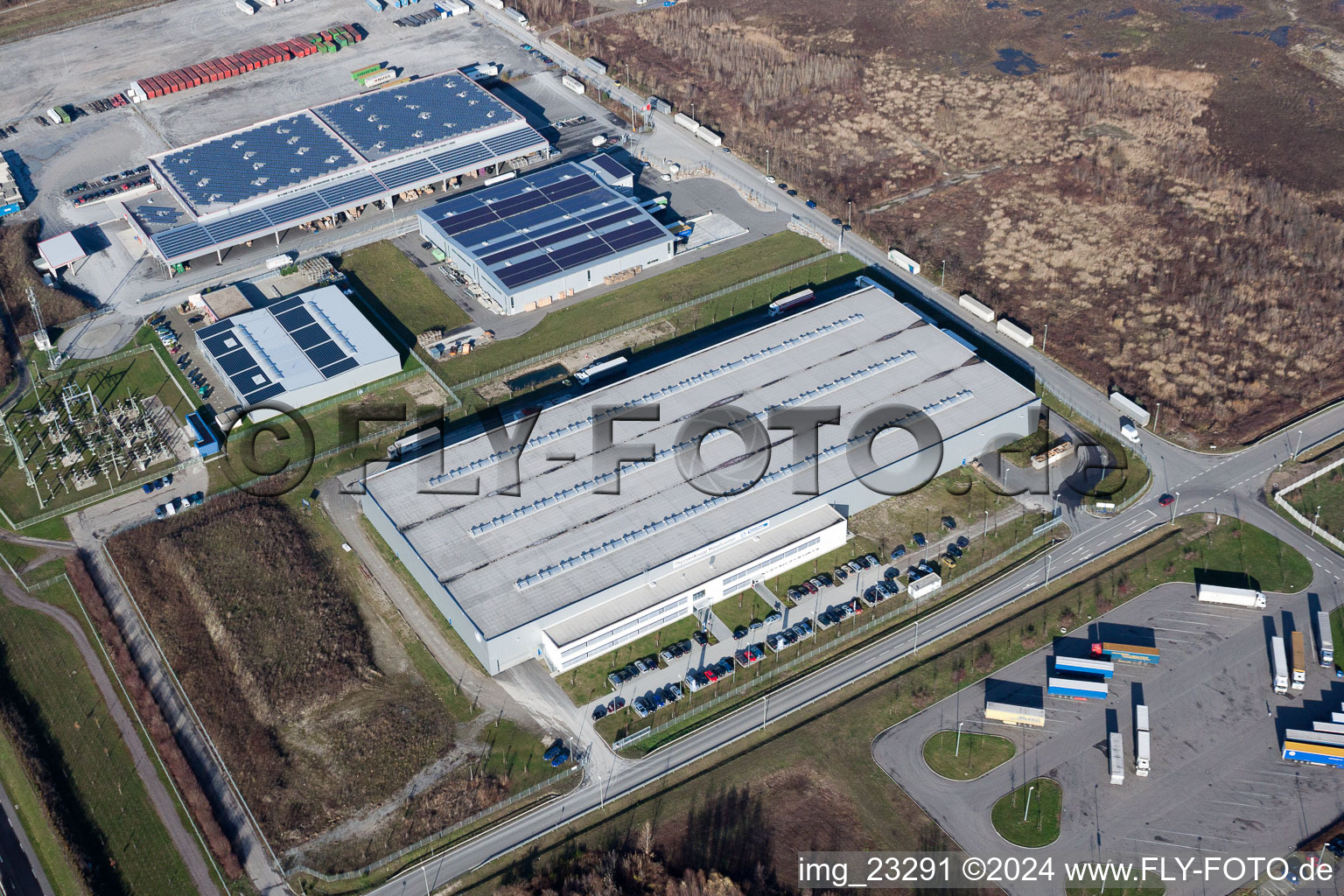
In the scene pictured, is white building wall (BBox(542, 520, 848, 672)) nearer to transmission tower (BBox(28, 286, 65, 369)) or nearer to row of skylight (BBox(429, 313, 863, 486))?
row of skylight (BBox(429, 313, 863, 486))

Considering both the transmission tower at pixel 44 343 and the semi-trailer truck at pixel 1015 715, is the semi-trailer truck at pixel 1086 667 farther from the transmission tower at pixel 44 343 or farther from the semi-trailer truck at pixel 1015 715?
the transmission tower at pixel 44 343

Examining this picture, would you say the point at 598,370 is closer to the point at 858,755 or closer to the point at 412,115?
the point at 858,755

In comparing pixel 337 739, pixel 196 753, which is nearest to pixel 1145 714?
pixel 337 739

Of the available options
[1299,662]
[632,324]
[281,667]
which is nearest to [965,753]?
[1299,662]

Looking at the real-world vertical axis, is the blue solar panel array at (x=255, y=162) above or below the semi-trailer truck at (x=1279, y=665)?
above

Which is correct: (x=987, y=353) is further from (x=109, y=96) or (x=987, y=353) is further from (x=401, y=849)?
(x=109, y=96)

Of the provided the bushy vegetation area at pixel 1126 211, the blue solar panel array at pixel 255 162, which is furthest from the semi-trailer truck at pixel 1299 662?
the blue solar panel array at pixel 255 162
